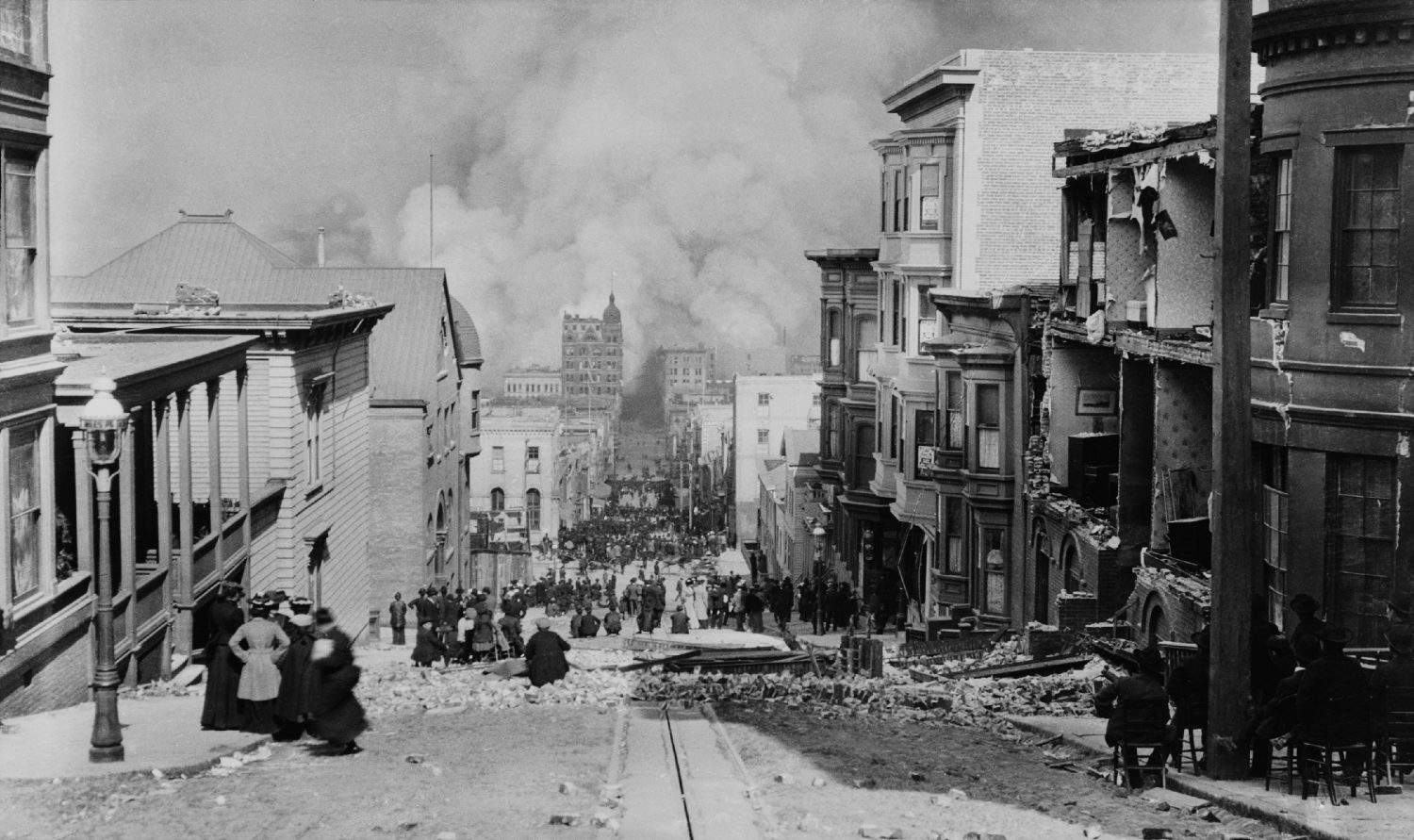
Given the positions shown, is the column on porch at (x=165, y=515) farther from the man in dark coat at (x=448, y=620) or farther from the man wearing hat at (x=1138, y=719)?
the man wearing hat at (x=1138, y=719)

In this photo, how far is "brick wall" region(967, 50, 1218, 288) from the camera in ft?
142

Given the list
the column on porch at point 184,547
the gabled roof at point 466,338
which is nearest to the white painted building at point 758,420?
the gabled roof at point 466,338

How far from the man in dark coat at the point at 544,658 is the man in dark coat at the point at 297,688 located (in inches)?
201

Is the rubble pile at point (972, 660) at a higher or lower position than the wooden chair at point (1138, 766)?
lower

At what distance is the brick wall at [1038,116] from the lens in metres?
43.3

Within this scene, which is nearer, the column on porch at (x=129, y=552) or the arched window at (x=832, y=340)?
the column on porch at (x=129, y=552)

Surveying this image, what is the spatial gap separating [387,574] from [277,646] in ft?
109

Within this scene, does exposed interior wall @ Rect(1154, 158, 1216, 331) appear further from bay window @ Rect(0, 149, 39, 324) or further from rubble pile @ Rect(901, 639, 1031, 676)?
bay window @ Rect(0, 149, 39, 324)

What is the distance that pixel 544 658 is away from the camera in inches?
864

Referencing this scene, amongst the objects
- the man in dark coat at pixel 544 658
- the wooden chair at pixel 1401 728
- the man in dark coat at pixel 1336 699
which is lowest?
the man in dark coat at pixel 544 658

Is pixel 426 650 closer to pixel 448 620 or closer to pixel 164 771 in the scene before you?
pixel 448 620

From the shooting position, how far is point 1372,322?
16.8 metres

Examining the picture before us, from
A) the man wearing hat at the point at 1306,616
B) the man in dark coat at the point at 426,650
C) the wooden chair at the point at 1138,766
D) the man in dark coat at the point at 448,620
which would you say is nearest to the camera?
the wooden chair at the point at 1138,766

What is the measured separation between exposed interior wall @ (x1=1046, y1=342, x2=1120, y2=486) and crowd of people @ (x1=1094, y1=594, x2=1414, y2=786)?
581 inches
